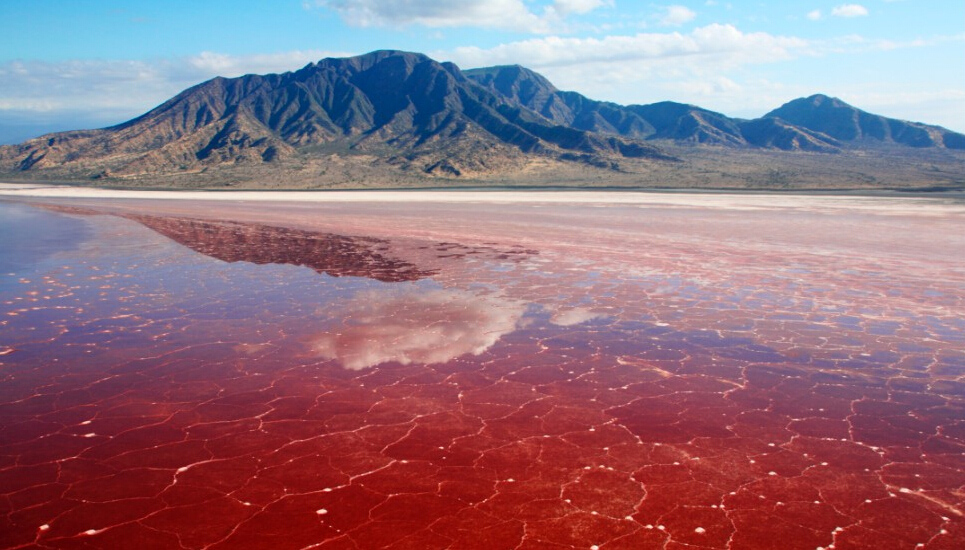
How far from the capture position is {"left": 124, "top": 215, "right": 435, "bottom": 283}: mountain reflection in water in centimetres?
1563

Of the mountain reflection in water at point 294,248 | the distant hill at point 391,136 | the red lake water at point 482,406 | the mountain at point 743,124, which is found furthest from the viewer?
the mountain at point 743,124

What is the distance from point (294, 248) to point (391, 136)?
315 ft

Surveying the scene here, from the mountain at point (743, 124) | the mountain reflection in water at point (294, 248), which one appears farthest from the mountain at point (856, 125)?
the mountain reflection in water at point (294, 248)

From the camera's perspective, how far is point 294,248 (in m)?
19.5

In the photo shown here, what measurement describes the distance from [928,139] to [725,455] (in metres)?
148

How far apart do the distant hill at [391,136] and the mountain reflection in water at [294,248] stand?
46834 mm

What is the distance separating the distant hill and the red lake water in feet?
194

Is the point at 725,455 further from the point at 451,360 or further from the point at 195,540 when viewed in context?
the point at 195,540

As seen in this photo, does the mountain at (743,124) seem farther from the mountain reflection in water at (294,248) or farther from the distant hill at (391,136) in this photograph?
the mountain reflection in water at (294,248)

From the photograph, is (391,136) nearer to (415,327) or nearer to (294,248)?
(294,248)

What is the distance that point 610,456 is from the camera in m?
5.94

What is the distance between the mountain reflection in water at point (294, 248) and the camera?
1563 centimetres

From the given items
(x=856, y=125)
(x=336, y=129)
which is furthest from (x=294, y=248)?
(x=856, y=125)

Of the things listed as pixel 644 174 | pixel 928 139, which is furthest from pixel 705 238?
pixel 928 139
